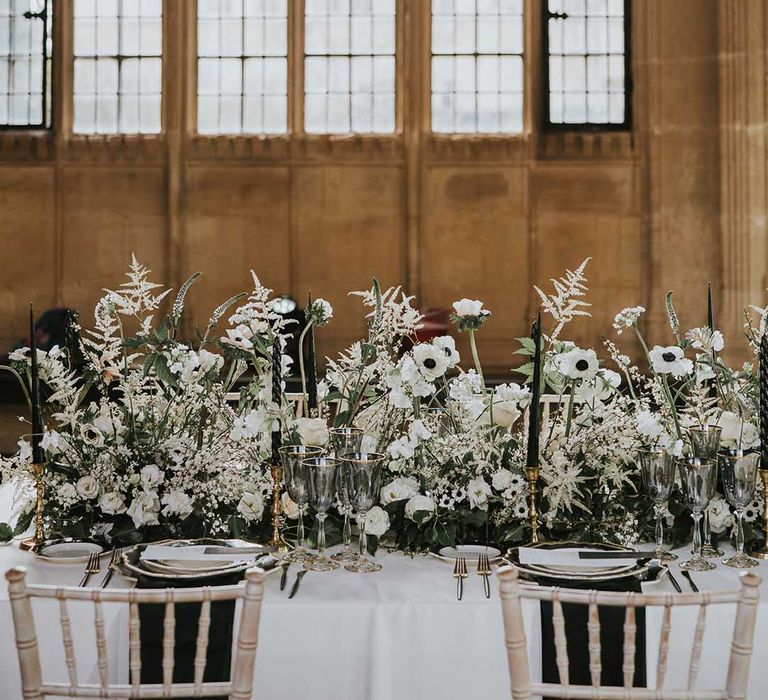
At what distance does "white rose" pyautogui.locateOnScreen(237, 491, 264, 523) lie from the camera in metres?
2.18

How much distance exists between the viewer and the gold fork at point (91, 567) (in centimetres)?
195

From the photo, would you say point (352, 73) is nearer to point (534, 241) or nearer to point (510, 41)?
point (510, 41)

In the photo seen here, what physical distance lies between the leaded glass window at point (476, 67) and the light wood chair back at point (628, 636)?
6.79m

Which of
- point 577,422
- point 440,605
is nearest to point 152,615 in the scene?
point 440,605

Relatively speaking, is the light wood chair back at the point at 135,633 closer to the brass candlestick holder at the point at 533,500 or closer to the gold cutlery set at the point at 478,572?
the gold cutlery set at the point at 478,572

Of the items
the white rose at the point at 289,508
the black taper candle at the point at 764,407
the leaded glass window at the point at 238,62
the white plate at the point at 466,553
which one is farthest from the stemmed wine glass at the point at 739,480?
the leaded glass window at the point at 238,62

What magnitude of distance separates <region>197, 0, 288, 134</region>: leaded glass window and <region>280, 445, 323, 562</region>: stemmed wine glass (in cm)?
627

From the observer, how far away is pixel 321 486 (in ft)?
6.36

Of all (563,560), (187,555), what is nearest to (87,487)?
(187,555)

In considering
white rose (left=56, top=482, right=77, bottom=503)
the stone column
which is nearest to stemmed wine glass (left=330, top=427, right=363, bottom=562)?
white rose (left=56, top=482, right=77, bottom=503)

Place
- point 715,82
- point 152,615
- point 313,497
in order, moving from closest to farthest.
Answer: point 152,615
point 313,497
point 715,82

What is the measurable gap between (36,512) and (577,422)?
1.26 metres

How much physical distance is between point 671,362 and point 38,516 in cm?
146

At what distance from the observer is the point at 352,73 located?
7.86 metres
